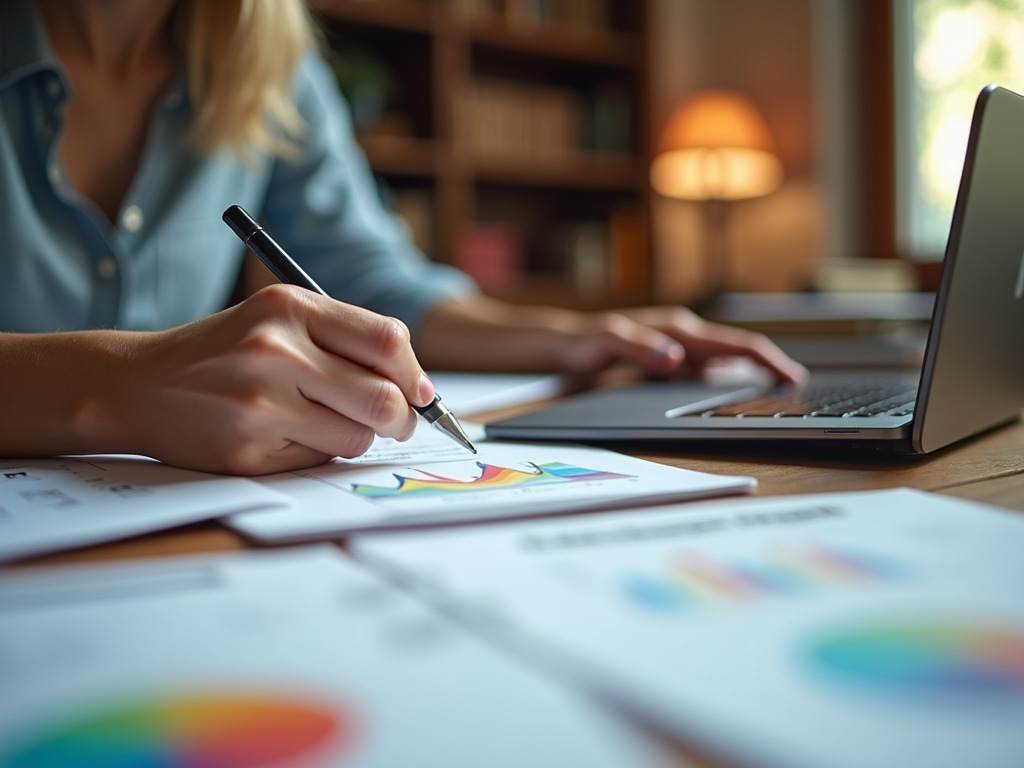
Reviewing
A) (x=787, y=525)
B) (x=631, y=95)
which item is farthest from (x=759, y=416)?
(x=631, y=95)

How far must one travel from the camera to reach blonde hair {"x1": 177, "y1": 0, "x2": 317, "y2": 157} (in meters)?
1.02

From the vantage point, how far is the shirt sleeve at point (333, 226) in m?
1.21

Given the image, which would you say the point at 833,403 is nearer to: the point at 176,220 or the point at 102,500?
the point at 102,500

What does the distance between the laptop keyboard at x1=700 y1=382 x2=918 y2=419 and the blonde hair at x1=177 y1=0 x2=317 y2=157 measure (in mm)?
689

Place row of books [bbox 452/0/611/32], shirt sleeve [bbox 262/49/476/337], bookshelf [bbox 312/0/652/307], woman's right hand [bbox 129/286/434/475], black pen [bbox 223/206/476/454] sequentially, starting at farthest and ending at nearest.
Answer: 1. row of books [bbox 452/0/611/32]
2. bookshelf [bbox 312/0/652/307]
3. shirt sleeve [bbox 262/49/476/337]
4. black pen [bbox 223/206/476/454]
5. woman's right hand [bbox 129/286/434/475]

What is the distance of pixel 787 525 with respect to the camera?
37 cm

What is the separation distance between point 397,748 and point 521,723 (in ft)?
0.09

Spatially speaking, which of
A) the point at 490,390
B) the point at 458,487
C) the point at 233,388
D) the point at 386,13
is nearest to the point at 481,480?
the point at 458,487

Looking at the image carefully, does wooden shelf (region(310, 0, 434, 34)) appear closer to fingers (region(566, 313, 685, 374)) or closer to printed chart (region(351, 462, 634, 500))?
fingers (region(566, 313, 685, 374))

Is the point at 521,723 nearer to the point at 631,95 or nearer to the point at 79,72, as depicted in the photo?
the point at 79,72

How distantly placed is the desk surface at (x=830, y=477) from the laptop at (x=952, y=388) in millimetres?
13

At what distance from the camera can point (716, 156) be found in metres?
3.00

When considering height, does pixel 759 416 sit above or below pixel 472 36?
below

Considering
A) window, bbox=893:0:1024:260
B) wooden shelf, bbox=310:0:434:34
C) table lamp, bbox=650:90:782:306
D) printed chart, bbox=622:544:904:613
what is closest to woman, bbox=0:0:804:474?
printed chart, bbox=622:544:904:613
